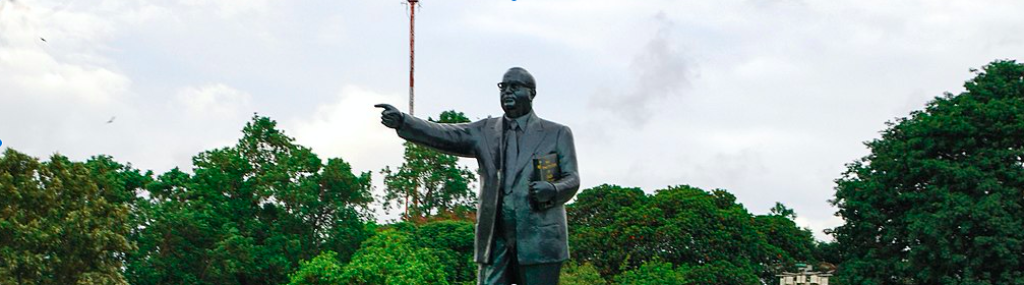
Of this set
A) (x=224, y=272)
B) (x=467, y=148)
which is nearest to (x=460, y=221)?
(x=224, y=272)

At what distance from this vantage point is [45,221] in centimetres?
3647

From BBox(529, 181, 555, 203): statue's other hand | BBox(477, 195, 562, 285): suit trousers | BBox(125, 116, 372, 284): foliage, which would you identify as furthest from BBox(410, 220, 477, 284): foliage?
BBox(529, 181, 555, 203): statue's other hand

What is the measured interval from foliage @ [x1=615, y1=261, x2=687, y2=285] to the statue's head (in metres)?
29.9

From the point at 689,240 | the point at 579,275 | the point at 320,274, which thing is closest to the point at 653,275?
the point at 579,275

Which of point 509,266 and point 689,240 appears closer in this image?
point 509,266

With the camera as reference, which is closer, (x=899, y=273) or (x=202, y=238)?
(x=899, y=273)

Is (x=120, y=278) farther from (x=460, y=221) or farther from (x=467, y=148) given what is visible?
(x=467, y=148)

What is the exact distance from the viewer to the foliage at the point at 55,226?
118 ft

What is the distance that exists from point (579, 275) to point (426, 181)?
1105cm

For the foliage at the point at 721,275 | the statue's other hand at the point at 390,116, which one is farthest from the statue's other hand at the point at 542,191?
the foliage at the point at 721,275

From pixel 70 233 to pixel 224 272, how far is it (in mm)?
8650

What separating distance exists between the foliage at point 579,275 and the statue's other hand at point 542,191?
29.7 m

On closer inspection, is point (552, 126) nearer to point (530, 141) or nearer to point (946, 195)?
point (530, 141)

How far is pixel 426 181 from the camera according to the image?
174ft
